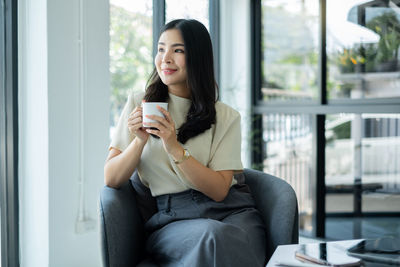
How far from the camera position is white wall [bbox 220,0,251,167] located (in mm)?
3383

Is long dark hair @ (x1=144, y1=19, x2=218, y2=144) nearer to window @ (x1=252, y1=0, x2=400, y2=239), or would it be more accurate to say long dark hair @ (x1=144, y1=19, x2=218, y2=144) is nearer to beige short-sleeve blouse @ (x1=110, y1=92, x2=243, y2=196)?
beige short-sleeve blouse @ (x1=110, y1=92, x2=243, y2=196)

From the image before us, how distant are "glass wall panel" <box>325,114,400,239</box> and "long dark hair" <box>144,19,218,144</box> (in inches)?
54.8

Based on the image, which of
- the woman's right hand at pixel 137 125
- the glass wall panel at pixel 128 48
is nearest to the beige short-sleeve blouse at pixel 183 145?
the woman's right hand at pixel 137 125

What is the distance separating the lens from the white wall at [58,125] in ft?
6.86

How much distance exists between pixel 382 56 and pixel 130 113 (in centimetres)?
174

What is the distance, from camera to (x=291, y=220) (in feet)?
5.19

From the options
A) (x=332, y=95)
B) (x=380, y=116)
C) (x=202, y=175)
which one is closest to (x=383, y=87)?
(x=380, y=116)

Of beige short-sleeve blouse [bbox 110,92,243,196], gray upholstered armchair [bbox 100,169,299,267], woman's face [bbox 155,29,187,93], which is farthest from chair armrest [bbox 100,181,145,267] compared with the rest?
woman's face [bbox 155,29,187,93]

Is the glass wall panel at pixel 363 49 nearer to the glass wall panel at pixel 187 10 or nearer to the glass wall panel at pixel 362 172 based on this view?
the glass wall panel at pixel 362 172

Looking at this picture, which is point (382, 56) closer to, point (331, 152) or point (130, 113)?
point (331, 152)

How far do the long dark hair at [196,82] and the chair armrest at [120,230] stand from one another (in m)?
0.33

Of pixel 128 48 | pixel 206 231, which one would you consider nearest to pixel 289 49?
pixel 128 48

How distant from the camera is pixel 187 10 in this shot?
3.27 meters

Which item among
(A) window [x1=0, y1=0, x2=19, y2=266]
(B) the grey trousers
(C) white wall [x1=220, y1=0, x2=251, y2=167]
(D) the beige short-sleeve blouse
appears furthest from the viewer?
(C) white wall [x1=220, y1=0, x2=251, y2=167]
